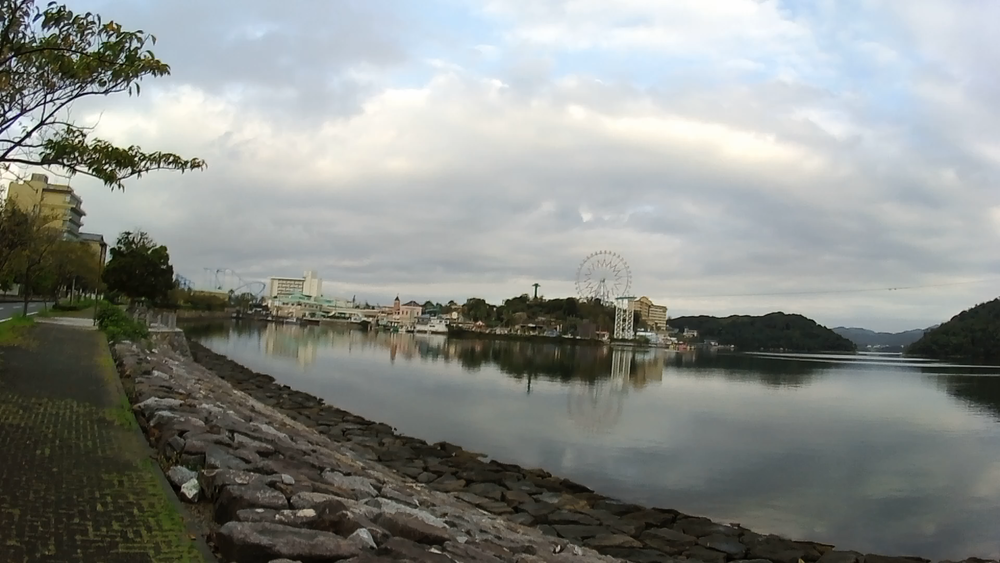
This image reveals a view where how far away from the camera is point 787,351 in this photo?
156 metres

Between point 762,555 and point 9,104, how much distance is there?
1158 centimetres

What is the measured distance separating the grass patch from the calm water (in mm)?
10265

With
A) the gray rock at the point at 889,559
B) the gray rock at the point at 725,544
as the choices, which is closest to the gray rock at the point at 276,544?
the gray rock at the point at 725,544

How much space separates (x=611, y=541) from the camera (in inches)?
420

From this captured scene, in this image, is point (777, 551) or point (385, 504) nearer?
point (385, 504)

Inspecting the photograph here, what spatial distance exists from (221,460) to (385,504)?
1746 millimetres

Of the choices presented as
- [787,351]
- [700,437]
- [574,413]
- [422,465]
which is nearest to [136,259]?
[574,413]

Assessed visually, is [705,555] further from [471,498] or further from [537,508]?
[471,498]

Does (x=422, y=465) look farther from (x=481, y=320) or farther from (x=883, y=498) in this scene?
(x=481, y=320)

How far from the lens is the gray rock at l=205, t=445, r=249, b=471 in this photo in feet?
21.9

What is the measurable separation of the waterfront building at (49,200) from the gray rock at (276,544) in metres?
18.7

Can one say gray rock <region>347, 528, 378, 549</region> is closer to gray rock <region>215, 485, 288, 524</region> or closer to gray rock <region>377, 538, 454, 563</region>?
gray rock <region>377, 538, 454, 563</region>

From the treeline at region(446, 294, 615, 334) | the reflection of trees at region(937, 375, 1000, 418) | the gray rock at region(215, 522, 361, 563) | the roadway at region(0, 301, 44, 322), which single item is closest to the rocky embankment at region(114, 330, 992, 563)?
the gray rock at region(215, 522, 361, 563)

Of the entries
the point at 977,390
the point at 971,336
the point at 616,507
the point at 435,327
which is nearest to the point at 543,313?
the point at 435,327
